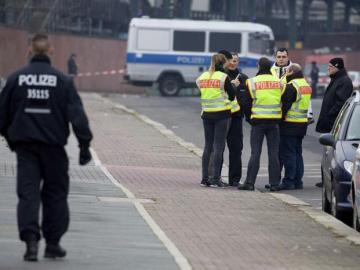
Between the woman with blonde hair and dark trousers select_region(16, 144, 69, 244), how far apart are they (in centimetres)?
760

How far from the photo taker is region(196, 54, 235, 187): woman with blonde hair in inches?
682

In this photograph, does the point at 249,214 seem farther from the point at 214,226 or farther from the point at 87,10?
the point at 87,10

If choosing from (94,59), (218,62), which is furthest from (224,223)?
(94,59)

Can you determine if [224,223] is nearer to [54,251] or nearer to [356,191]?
[356,191]

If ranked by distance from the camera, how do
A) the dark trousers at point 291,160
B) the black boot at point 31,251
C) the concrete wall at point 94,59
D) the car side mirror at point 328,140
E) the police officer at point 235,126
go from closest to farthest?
the black boot at point 31,251
the car side mirror at point 328,140
the police officer at point 235,126
the dark trousers at point 291,160
the concrete wall at point 94,59

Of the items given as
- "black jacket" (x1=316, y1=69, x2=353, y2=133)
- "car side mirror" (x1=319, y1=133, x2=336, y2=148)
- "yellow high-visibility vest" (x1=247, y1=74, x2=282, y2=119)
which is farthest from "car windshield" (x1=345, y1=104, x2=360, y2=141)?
"black jacket" (x1=316, y1=69, x2=353, y2=133)

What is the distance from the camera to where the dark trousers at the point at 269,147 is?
57.2ft

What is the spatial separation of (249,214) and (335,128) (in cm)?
221

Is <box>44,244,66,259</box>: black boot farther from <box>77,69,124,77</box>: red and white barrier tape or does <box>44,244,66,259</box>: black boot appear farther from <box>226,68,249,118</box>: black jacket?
<box>77,69,124,77</box>: red and white barrier tape

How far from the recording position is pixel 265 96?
56.9 feet

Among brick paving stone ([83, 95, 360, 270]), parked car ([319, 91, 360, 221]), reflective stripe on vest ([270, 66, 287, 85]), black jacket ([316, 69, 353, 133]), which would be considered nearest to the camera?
brick paving stone ([83, 95, 360, 270])

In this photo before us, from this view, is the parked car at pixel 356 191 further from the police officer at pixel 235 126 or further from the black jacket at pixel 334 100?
the black jacket at pixel 334 100

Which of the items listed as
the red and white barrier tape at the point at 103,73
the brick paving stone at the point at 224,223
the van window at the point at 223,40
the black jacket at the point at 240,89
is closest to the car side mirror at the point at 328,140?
the brick paving stone at the point at 224,223

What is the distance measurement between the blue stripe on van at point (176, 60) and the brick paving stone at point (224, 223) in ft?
99.1
